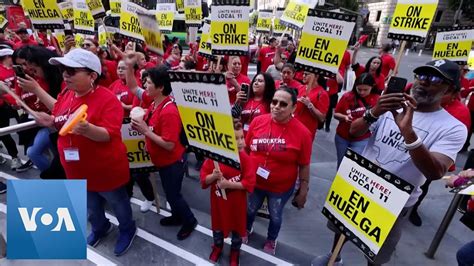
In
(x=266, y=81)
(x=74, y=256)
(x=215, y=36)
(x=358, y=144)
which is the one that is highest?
(x=215, y=36)

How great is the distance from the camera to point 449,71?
203 centimetres

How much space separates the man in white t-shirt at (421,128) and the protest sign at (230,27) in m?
2.71

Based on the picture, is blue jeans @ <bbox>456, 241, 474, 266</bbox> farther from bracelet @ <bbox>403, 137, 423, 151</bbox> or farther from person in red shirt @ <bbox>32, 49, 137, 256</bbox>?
person in red shirt @ <bbox>32, 49, 137, 256</bbox>

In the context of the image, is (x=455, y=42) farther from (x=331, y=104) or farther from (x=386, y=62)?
(x=331, y=104)

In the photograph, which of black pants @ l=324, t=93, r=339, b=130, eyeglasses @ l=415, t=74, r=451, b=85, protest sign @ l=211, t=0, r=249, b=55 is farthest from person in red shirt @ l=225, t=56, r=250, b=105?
eyeglasses @ l=415, t=74, r=451, b=85

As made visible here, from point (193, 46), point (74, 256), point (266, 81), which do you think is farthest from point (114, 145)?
point (193, 46)

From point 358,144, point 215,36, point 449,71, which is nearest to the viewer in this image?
Result: point 449,71

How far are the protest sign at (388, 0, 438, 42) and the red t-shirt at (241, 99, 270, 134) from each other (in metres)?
2.33

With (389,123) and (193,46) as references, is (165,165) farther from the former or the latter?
(193,46)

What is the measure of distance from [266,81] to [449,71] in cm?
214

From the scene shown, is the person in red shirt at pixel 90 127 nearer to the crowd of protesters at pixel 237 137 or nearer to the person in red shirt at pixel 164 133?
the crowd of protesters at pixel 237 137

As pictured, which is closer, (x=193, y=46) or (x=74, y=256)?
(x=74, y=256)

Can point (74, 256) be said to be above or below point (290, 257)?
above

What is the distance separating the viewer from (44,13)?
233 inches
